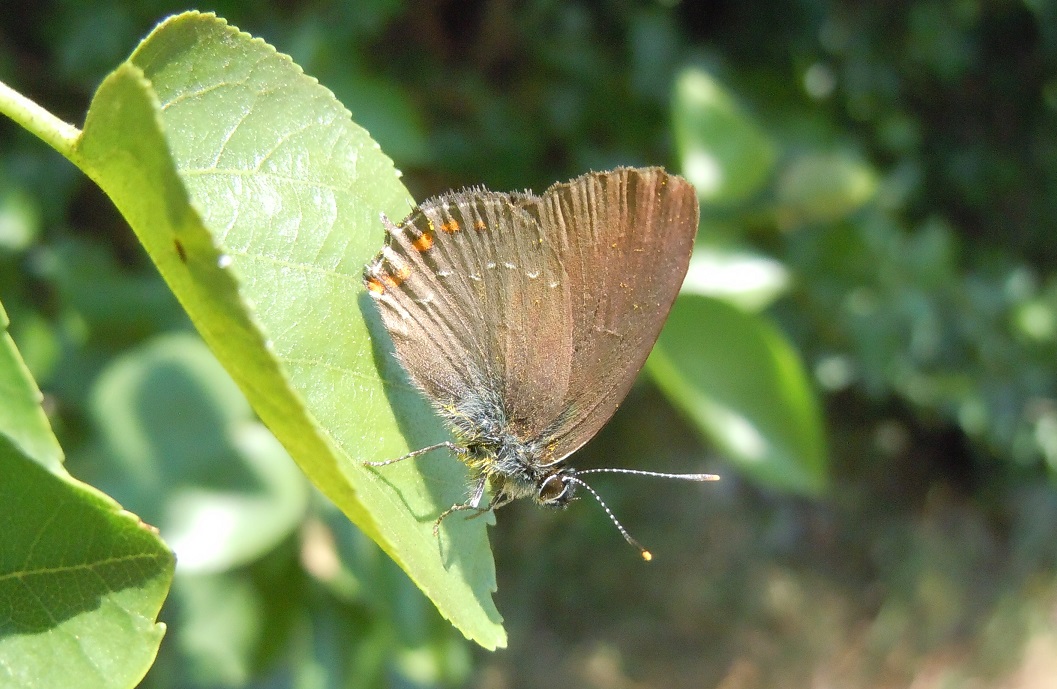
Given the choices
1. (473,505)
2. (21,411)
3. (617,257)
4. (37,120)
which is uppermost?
(37,120)

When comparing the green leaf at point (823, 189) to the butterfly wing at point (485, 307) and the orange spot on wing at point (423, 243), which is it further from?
the orange spot on wing at point (423, 243)

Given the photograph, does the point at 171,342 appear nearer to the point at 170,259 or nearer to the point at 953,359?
the point at 170,259

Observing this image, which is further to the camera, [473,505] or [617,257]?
[617,257]

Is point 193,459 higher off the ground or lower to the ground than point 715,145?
lower

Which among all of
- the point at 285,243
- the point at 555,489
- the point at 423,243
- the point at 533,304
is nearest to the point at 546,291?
the point at 533,304

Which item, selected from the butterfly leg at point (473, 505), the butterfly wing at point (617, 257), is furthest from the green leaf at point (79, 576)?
the butterfly wing at point (617, 257)

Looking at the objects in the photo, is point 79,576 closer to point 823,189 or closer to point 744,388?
point 744,388

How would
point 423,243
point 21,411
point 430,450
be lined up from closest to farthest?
point 21,411 < point 430,450 < point 423,243
